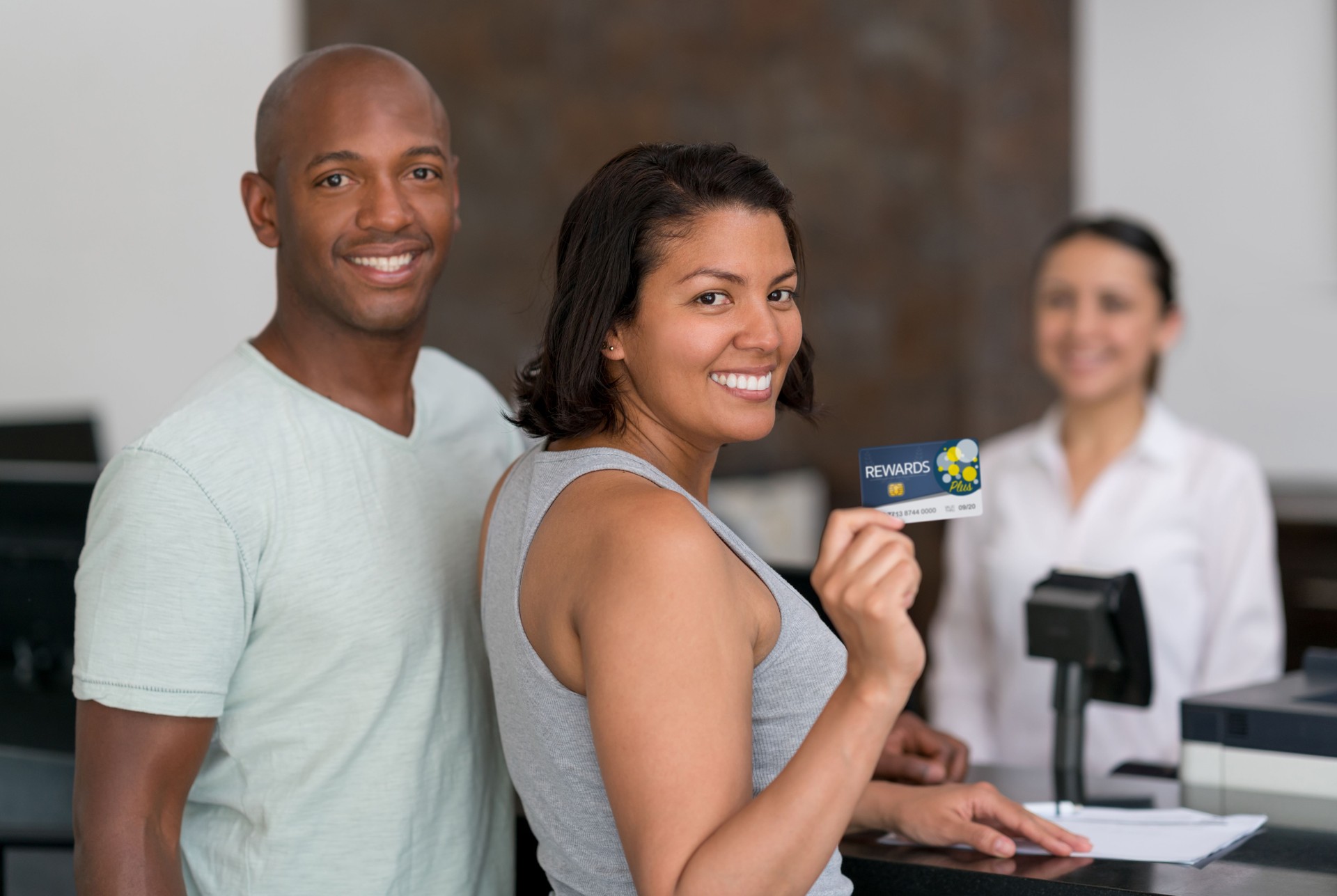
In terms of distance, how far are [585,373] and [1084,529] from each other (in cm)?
175

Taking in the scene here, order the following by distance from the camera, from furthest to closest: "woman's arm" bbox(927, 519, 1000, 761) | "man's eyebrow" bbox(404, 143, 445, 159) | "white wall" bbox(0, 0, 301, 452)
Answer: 1. "white wall" bbox(0, 0, 301, 452)
2. "woman's arm" bbox(927, 519, 1000, 761)
3. "man's eyebrow" bbox(404, 143, 445, 159)

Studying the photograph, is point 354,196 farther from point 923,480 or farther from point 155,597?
point 923,480

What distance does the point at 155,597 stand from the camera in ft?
4.92

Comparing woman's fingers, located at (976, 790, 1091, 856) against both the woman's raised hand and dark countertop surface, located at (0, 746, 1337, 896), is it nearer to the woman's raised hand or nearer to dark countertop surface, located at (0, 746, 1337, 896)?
dark countertop surface, located at (0, 746, 1337, 896)

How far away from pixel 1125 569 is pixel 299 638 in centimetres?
180

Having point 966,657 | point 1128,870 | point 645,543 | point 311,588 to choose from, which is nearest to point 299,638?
point 311,588

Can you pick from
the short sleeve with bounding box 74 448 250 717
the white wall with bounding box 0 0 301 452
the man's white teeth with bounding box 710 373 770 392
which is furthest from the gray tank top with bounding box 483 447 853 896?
the white wall with bounding box 0 0 301 452

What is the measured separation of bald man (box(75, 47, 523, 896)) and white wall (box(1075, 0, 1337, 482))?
384 cm

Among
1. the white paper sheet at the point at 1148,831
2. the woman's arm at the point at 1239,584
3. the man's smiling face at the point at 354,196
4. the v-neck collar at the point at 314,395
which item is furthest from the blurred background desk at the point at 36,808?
the woman's arm at the point at 1239,584

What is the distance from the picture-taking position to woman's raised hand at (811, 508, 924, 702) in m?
1.18

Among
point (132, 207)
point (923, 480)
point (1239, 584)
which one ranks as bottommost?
point (1239, 584)

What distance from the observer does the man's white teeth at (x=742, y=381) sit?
1415 mm

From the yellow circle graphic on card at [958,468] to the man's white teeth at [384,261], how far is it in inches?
28.6

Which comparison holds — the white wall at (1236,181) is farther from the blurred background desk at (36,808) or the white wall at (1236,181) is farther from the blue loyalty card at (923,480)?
the blurred background desk at (36,808)
